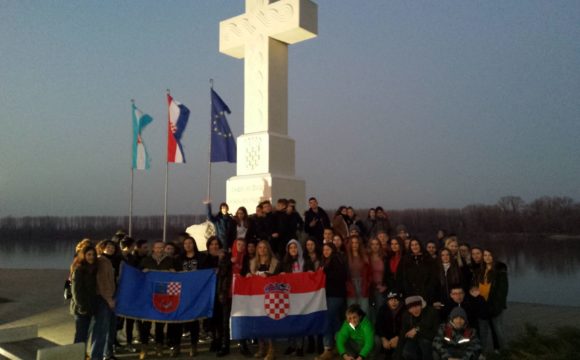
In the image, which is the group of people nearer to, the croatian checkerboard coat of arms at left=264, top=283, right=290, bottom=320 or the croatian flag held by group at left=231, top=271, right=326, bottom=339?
the croatian flag held by group at left=231, top=271, right=326, bottom=339

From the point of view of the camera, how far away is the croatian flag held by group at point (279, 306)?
654 cm

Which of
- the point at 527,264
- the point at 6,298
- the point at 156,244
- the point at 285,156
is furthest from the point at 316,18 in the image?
the point at 527,264

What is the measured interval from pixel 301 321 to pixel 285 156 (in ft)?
16.4

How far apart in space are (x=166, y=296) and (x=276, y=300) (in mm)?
1565

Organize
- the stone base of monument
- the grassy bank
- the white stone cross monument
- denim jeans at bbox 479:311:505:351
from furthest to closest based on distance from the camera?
the white stone cross monument
the stone base of monument
denim jeans at bbox 479:311:505:351
the grassy bank

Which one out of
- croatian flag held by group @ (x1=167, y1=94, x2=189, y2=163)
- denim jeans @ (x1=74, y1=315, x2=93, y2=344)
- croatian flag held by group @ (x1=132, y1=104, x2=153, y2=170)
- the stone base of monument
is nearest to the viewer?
denim jeans @ (x1=74, y1=315, x2=93, y2=344)

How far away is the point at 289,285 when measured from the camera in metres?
6.73

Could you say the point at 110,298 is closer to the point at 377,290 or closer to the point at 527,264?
the point at 377,290

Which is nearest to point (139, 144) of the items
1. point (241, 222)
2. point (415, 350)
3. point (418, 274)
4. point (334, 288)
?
point (241, 222)

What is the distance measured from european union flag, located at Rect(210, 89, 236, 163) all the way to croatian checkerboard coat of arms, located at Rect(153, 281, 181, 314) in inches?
224

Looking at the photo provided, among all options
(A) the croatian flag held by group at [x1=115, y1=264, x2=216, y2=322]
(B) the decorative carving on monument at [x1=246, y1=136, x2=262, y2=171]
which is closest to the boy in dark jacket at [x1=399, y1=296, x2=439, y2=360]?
(A) the croatian flag held by group at [x1=115, y1=264, x2=216, y2=322]

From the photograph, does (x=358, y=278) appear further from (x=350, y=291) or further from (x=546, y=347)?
(x=546, y=347)

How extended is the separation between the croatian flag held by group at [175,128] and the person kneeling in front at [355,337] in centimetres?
802

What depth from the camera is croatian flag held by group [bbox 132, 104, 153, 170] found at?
44.4ft
